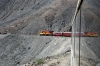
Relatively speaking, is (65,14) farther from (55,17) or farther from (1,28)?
(1,28)

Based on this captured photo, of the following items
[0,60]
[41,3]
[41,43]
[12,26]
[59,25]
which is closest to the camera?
[0,60]

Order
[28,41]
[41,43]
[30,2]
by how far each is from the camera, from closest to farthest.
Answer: [41,43], [28,41], [30,2]

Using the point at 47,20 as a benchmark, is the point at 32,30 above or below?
below

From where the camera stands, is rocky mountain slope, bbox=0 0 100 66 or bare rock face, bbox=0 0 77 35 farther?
bare rock face, bbox=0 0 77 35

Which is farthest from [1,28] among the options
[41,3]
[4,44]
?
[41,3]

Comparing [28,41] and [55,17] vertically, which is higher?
[55,17]

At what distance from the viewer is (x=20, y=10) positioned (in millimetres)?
85562

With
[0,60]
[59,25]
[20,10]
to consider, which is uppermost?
[20,10]

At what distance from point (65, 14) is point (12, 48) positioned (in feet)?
77.3

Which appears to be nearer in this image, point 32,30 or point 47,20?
point 32,30

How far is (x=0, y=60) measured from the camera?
41.8 m

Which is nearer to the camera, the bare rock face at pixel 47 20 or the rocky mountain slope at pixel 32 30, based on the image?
the rocky mountain slope at pixel 32 30

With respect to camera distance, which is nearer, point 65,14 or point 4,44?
point 4,44

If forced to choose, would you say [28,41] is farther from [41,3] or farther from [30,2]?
[30,2]
